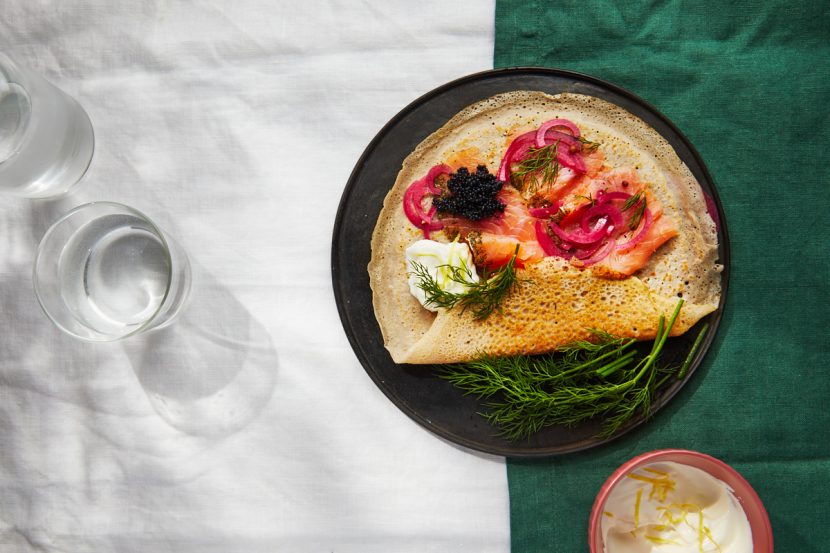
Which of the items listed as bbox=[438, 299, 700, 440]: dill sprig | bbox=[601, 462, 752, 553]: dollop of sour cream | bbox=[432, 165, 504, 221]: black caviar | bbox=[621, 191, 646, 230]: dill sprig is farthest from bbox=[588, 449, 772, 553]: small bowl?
→ bbox=[432, 165, 504, 221]: black caviar

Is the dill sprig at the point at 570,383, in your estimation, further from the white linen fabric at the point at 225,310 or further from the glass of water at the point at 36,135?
the glass of water at the point at 36,135

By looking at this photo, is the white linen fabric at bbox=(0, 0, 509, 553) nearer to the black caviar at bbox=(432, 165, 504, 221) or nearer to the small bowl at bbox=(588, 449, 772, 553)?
the black caviar at bbox=(432, 165, 504, 221)

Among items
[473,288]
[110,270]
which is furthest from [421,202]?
[110,270]

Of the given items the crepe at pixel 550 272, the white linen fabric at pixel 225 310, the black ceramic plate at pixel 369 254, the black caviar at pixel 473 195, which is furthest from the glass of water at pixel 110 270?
the black caviar at pixel 473 195

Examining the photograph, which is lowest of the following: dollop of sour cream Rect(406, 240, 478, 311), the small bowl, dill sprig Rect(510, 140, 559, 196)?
the small bowl

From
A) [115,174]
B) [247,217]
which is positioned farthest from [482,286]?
[115,174]

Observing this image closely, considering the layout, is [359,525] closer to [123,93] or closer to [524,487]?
[524,487]

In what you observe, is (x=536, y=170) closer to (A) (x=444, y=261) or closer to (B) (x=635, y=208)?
(B) (x=635, y=208)
